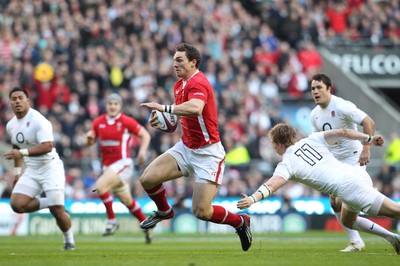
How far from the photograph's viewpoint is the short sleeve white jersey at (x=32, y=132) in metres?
16.5

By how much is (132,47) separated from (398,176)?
8960 millimetres

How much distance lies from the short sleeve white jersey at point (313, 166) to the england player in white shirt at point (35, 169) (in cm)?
447

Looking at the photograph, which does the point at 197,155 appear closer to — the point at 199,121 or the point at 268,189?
the point at 199,121

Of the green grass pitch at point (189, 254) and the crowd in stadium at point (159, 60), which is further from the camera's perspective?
the crowd in stadium at point (159, 60)

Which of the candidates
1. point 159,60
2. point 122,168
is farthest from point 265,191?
point 159,60

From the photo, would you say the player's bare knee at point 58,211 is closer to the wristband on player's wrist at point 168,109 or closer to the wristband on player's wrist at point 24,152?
the wristband on player's wrist at point 24,152

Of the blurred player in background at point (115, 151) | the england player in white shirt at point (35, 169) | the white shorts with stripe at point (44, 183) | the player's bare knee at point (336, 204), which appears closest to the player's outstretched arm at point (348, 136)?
the player's bare knee at point (336, 204)

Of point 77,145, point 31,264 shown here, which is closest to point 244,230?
point 31,264

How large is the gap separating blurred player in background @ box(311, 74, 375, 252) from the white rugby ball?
242 centimetres

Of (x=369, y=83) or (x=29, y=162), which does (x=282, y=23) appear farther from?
(x=29, y=162)

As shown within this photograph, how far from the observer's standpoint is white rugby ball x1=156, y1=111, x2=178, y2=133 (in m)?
14.5

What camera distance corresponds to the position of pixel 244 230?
1491 centimetres

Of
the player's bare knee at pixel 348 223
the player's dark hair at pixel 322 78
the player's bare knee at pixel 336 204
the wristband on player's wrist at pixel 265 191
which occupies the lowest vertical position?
the player's bare knee at pixel 348 223

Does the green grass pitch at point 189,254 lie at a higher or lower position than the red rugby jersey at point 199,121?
lower
